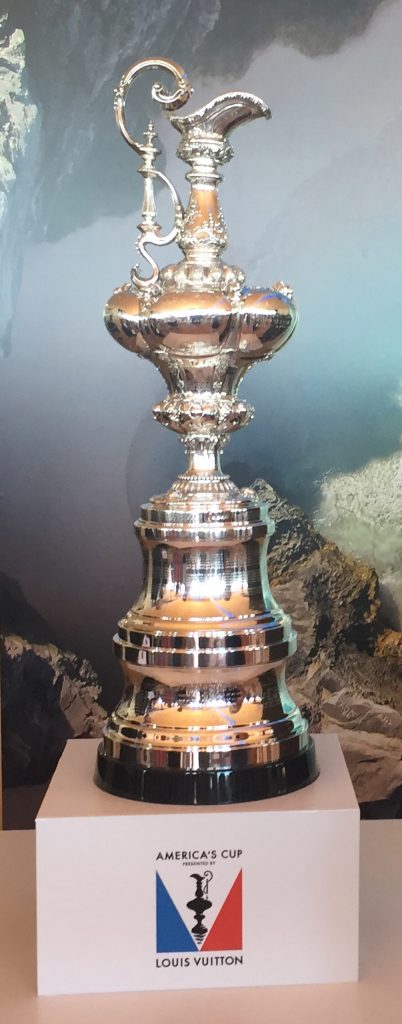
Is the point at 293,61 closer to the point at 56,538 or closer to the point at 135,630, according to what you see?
the point at 56,538

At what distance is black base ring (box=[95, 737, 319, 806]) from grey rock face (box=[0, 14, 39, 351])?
1.24 meters

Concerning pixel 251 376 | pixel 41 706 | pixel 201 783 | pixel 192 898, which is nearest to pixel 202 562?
pixel 201 783

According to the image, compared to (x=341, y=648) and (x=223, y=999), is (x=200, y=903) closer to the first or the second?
(x=223, y=999)

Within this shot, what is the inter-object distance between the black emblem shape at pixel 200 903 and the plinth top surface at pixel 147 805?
59 millimetres

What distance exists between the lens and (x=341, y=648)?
225 cm

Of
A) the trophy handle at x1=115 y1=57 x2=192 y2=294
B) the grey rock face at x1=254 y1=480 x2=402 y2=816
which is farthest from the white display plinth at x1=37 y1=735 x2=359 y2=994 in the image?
the grey rock face at x1=254 y1=480 x2=402 y2=816

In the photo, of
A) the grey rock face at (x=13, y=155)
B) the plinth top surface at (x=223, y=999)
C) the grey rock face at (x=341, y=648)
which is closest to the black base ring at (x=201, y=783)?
the plinth top surface at (x=223, y=999)

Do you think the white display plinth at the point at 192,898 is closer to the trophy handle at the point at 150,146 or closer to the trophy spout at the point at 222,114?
the trophy handle at the point at 150,146

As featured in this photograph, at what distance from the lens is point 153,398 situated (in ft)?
7.23

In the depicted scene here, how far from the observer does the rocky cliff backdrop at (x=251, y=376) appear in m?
2.15

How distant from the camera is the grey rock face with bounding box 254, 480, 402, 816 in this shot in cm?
223

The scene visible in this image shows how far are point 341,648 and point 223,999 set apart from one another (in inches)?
48.9

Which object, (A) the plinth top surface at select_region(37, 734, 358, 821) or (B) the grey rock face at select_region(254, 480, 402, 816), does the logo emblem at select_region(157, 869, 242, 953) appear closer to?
(A) the plinth top surface at select_region(37, 734, 358, 821)

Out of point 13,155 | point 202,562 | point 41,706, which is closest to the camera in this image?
point 202,562
